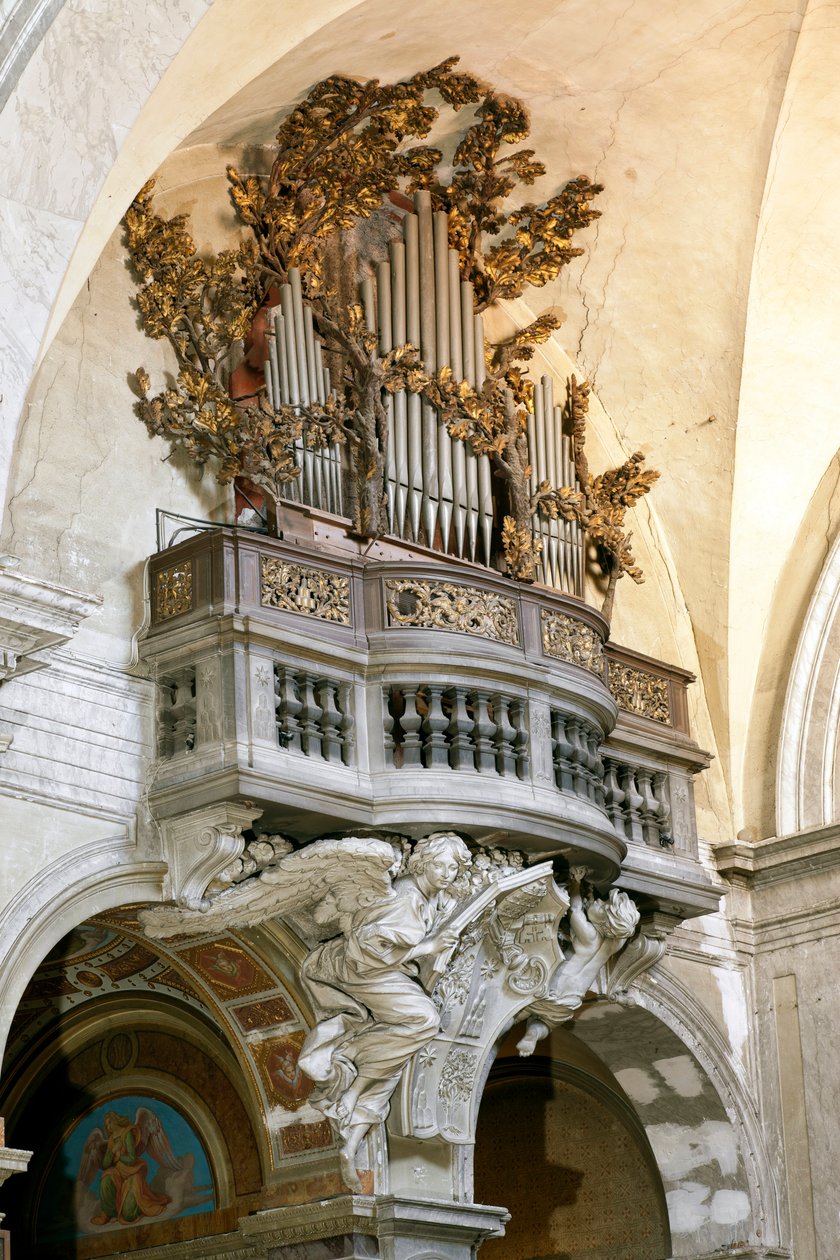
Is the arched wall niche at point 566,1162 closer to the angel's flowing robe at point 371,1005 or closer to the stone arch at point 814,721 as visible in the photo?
the stone arch at point 814,721

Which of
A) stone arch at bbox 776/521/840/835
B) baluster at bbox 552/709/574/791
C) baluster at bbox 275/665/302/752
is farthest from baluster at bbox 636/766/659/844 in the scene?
baluster at bbox 275/665/302/752

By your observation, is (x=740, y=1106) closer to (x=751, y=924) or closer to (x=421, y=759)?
(x=751, y=924)

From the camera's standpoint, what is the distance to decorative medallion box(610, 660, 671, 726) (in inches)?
448

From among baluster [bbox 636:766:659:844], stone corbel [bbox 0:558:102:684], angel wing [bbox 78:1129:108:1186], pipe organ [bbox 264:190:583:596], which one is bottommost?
angel wing [bbox 78:1129:108:1186]

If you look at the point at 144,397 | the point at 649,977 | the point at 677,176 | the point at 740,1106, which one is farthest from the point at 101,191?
the point at 740,1106

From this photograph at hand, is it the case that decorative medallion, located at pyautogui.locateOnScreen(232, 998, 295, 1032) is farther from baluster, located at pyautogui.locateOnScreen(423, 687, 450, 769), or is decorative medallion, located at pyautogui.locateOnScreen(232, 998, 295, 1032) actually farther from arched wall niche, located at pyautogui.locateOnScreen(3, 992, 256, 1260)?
baluster, located at pyautogui.locateOnScreen(423, 687, 450, 769)

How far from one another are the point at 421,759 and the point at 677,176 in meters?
4.26

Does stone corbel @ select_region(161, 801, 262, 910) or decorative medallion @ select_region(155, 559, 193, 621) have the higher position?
decorative medallion @ select_region(155, 559, 193, 621)

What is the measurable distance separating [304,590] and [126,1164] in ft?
13.0

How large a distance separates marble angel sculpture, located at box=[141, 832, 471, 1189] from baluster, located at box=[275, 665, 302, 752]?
0.49 m

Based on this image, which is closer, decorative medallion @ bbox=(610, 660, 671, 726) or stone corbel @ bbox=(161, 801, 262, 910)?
stone corbel @ bbox=(161, 801, 262, 910)

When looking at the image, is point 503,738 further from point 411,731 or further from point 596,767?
point 596,767

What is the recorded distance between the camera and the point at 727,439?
12641 mm

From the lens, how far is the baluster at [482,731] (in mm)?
9945
